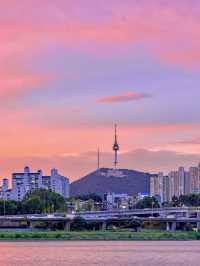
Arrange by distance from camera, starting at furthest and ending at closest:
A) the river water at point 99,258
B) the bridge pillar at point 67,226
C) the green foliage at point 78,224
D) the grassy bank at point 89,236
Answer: the green foliage at point 78,224 → the bridge pillar at point 67,226 → the grassy bank at point 89,236 → the river water at point 99,258

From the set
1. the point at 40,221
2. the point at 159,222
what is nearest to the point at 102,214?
Answer: the point at 159,222

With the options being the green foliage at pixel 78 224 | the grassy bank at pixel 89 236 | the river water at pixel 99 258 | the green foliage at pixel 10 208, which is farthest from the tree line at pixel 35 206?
the river water at pixel 99 258

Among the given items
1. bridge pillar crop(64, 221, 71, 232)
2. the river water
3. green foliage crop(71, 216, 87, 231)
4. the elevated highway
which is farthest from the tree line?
the river water

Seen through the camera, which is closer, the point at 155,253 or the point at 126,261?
the point at 126,261

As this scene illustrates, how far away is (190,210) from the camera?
158875 millimetres

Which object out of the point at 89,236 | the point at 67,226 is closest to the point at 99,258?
the point at 89,236

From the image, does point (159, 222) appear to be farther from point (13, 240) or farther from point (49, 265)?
point (49, 265)

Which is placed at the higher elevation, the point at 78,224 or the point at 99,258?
the point at 78,224

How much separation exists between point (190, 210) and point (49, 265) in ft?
345

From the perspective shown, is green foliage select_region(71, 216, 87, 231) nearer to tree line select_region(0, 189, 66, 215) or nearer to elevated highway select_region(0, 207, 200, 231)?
elevated highway select_region(0, 207, 200, 231)

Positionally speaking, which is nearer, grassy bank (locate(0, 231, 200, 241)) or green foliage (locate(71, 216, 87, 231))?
grassy bank (locate(0, 231, 200, 241))

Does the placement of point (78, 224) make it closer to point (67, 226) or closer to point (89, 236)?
point (67, 226)

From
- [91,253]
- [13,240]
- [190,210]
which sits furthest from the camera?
[190,210]

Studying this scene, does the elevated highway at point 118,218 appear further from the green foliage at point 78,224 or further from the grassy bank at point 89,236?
the grassy bank at point 89,236
